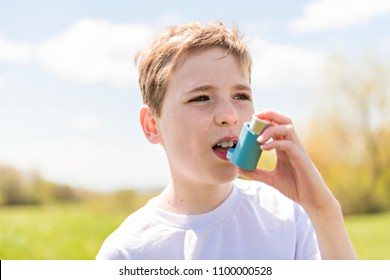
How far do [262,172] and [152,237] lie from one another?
1.70 feet

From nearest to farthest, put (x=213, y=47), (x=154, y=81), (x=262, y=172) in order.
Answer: (x=262, y=172) < (x=213, y=47) < (x=154, y=81)

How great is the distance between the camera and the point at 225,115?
179 cm

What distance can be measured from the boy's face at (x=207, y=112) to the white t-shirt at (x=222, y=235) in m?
0.20

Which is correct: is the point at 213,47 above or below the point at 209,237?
above

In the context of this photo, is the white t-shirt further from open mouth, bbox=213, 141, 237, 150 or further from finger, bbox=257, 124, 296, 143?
finger, bbox=257, 124, 296, 143

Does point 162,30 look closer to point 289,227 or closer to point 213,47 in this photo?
point 213,47

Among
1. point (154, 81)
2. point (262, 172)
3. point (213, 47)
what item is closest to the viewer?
point (262, 172)

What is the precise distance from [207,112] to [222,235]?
498mm

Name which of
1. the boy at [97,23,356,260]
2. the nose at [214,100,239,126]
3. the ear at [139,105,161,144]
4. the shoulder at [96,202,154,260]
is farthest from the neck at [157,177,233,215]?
the nose at [214,100,239,126]

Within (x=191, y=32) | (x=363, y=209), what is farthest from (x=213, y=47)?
(x=363, y=209)

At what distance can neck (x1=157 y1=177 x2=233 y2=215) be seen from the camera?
6.64 ft

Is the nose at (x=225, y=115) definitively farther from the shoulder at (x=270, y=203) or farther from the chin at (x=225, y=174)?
the shoulder at (x=270, y=203)

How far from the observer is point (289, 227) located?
6.61ft
